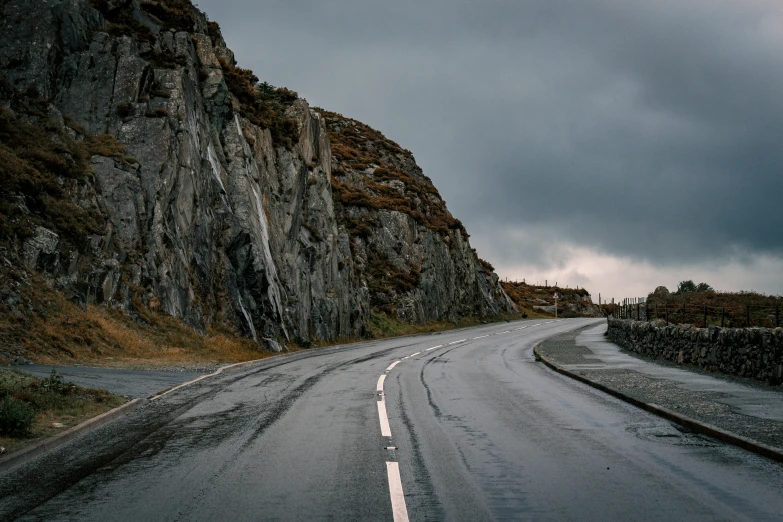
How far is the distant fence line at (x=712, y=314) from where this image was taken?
19672 mm

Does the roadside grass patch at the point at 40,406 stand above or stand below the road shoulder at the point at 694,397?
above

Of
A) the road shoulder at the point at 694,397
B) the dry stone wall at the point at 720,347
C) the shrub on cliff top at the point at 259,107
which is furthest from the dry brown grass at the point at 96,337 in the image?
the shrub on cliff top at the point at 259,107

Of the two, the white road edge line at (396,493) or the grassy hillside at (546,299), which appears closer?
the white road edge line at (396,493)

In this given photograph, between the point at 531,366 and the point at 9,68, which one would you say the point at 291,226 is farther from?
the point at 531,366

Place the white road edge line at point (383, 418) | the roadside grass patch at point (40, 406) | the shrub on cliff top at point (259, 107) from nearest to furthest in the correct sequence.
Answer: the roadside grass patch at point (40, 406), the white road edge line at point (383, 418), the shrub on cliff top at point (259, 107)

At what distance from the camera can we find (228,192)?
115 ft

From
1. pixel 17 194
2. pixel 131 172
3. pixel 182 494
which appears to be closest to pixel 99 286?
pixel 17 194

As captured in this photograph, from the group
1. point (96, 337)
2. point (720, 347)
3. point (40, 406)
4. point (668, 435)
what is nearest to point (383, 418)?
point (668, 435)

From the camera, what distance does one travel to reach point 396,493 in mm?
5996

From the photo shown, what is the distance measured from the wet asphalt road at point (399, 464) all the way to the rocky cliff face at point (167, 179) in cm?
1519

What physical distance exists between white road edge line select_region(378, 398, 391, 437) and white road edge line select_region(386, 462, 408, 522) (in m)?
2.04

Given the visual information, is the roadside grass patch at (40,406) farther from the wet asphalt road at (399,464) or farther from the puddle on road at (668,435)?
the puddle on road at (668,435)

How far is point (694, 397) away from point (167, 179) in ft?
80.7

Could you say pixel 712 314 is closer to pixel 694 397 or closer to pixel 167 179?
pixel 694 397
